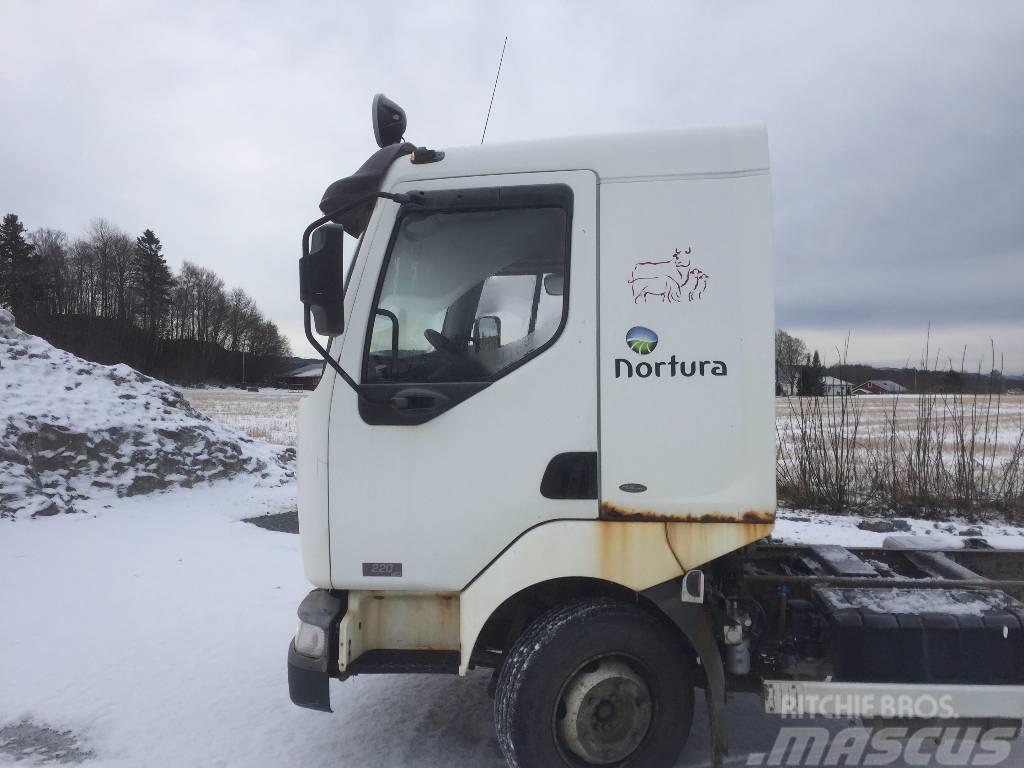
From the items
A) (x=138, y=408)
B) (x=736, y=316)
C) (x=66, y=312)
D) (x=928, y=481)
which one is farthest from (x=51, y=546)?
(x=66, y=312)

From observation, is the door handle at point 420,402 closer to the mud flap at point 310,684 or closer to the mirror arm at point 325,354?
the mirror arm at point 325,354

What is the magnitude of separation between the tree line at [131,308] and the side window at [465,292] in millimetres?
73768

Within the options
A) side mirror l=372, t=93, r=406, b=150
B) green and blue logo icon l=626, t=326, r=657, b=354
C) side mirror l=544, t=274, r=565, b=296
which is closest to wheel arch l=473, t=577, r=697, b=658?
green and blue logo icon l=626, t=326, r=657, b=354

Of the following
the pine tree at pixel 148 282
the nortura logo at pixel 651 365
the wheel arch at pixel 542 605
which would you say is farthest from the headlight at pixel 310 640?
the pine tree at pixel 148 282

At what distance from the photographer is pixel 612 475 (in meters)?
2.63

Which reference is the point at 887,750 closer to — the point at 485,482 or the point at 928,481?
the point at 485,482

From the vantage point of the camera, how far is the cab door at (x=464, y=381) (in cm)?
264

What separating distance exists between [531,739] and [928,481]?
7.97 m

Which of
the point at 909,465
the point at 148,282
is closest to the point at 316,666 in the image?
the point at 909,465

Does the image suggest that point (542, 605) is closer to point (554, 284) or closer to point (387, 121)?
point (554, 284)

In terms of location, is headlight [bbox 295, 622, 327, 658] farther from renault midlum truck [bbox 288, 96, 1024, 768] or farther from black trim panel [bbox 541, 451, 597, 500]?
black trim panel [bbox 541, 451, 597, 500]

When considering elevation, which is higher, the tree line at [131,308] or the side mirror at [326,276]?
the tree line at [131,308]

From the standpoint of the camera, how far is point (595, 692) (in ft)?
8.65

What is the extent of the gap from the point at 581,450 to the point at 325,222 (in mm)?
1375
